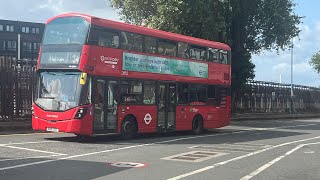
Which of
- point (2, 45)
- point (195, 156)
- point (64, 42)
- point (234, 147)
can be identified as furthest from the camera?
point (2, 45)

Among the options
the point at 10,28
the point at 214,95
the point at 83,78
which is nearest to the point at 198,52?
the point at 214,95

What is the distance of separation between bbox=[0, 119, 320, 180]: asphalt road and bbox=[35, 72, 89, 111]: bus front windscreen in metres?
1.30

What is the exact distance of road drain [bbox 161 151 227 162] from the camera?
13.0 meters

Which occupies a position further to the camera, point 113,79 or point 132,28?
point 132,28

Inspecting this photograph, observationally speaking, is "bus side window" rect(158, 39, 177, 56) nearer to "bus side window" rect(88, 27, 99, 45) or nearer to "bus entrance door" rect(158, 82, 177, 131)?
"bus entrance door" rect(158, 82, 177, 131)

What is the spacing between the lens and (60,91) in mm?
16219

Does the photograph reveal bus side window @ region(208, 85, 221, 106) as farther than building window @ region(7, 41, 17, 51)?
No

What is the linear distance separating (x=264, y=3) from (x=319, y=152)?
22.0 m

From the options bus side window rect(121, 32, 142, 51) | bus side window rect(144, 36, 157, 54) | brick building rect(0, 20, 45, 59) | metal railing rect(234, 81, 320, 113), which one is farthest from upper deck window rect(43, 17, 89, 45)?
brick building rect(0, 20, 45, 59)

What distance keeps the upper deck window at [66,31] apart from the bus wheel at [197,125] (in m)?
7.98

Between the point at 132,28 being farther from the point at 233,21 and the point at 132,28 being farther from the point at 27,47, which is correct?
the point at 27,47

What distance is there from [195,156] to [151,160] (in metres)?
1.77

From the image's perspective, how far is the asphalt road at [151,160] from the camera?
1020 cm

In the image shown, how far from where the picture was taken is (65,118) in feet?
52.3
